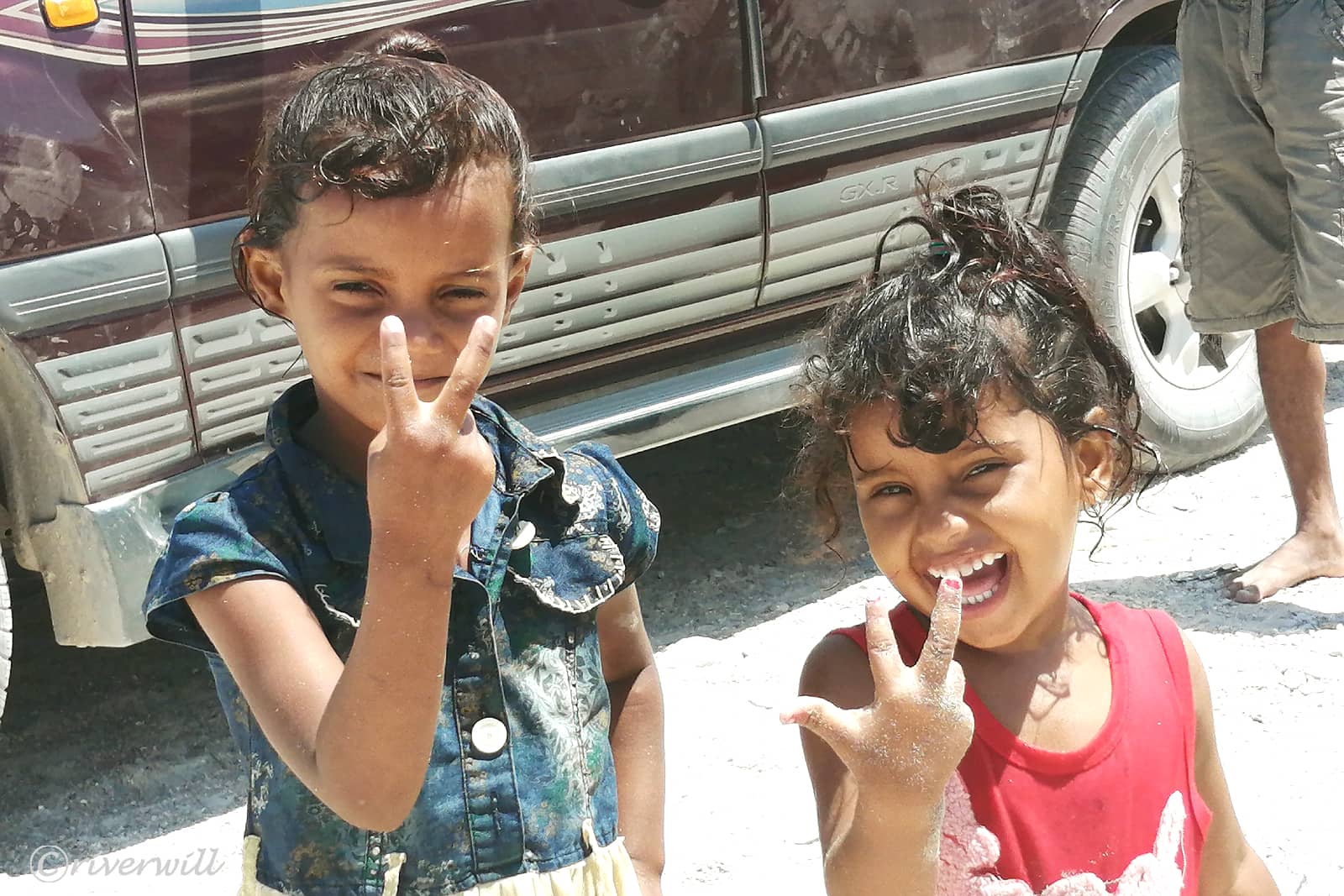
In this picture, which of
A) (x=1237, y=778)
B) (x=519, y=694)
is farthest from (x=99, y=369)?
(x=1237, y=778)

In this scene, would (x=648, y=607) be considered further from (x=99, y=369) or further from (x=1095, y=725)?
(x=1095, y=725)

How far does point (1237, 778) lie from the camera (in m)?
2.95

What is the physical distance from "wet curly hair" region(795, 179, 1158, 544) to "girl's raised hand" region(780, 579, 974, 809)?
1.04 ft

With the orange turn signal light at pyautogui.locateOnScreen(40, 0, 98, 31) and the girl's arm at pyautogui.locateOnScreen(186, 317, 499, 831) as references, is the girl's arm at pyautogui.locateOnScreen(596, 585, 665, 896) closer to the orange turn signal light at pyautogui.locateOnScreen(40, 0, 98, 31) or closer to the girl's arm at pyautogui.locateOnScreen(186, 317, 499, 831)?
the girl's arm at pyautogui.locateOnScreen(186, 317, 499, 831)

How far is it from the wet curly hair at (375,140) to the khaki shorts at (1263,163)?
2.47 m

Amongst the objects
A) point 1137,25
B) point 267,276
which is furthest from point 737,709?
point 1137,25

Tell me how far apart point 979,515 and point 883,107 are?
6.97 ft

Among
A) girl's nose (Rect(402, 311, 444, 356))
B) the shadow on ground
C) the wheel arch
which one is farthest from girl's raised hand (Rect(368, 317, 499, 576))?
the wheel arch

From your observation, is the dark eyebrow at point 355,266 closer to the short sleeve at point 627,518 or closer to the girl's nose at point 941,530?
the short sleeve at point 627,518

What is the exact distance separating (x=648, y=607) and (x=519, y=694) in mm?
2282

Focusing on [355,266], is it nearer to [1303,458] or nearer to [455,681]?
[455,681]

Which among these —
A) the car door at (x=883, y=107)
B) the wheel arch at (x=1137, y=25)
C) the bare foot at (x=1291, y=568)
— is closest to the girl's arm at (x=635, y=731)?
the car door at (x=883, y=107)

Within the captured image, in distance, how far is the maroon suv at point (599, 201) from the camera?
2.64m

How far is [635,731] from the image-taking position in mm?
1731
